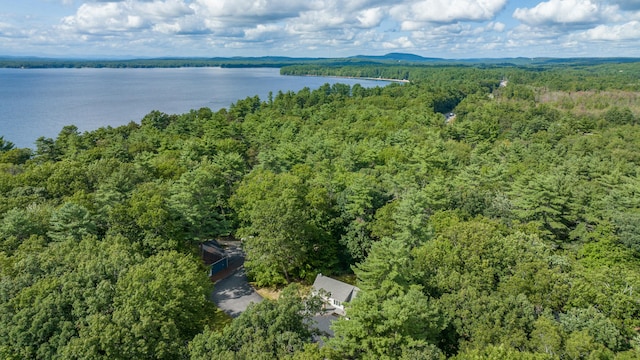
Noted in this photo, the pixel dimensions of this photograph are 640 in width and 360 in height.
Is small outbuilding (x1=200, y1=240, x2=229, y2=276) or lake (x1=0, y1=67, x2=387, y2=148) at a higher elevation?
lake (x1=0, y1=67, x2=387, y2=148)

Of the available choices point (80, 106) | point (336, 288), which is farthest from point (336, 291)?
point (80, 106)

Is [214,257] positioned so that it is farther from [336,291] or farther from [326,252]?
[336,291]

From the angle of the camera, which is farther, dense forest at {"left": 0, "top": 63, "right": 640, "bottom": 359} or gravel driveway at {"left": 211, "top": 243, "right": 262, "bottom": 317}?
gravel driveway at {"left": 211, "top": 243, "right": 262, "bottom": 317}

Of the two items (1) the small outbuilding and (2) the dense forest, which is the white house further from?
(1) the small outbuilding

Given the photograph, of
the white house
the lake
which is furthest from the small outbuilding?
the lake

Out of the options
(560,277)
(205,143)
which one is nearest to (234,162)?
(205,143)

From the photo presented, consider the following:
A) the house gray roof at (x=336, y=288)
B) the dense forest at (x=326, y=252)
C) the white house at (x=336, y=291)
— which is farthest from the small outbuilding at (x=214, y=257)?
the white house at (x=336, y=291)
